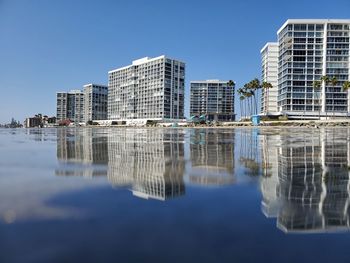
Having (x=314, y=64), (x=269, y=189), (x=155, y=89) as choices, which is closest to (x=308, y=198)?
(x=269, y=189)

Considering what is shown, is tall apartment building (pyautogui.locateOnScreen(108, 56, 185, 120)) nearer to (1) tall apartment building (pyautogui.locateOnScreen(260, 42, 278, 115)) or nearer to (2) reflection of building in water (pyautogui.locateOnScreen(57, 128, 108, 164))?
(1) tall apartment building (pyautogui.locateOnScreen(260, 42, 278, 115))

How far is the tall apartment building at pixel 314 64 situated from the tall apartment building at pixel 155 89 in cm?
6257

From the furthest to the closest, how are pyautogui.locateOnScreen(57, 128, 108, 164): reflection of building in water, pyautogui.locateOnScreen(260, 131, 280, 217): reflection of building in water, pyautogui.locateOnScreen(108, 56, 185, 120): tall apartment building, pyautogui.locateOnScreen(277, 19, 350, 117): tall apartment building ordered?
1. pyautogui.locateOnScreen(108, 56, 185, 120): tall apartment building
2. pyautogui.locateOnScreen(277, 19, 350, 117): tall apartment building
3. pyautogui.locateOnScreen(57, 128, 108, 164): reflection of building in water
4. pyautogui.locateOnScreen(260, 131, 280, 217): reflection of building in water

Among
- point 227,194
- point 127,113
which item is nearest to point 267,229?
point 227,194

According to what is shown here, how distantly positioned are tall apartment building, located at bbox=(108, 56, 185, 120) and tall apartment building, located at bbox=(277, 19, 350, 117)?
6257 centimetres

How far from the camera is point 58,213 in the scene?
3854 mm

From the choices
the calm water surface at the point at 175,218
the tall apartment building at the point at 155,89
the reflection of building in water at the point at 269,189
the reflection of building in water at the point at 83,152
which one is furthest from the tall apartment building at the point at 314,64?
the calm water surface at the point at 175,218

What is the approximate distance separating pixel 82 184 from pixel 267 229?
3.65 meters

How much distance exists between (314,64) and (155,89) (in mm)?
84067

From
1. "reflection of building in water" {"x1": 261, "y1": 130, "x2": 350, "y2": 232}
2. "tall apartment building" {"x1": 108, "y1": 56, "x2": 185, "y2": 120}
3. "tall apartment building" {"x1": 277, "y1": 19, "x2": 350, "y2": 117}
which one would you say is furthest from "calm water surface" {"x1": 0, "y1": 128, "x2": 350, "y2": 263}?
"tall apartment building" {"x1": 108, "y1": 56, "x2": 185, "y2": 120}

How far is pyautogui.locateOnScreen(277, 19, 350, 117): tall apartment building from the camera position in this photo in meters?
131

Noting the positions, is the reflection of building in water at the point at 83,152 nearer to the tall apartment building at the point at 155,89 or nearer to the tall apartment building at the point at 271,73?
the tall apartment building at the point at 271,73

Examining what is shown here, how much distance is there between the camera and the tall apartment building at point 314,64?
130750mm
